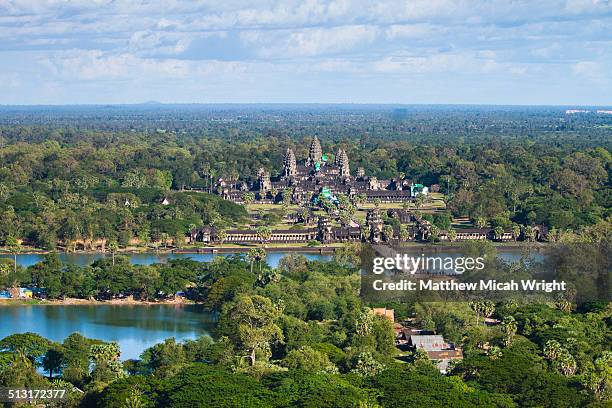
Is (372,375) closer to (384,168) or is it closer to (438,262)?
(438,262)

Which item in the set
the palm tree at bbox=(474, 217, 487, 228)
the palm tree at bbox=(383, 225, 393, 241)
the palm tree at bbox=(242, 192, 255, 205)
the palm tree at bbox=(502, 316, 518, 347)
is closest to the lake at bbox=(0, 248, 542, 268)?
the palm tree at bbox=(383, 225, 393, 241)

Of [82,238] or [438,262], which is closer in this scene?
[438,262]

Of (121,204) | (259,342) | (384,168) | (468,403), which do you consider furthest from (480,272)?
(384,168)

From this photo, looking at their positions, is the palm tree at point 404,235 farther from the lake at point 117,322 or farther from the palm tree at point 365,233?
the lake at point 117,322

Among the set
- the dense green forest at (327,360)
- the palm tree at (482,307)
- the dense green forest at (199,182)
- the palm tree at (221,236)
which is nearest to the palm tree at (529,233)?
the dense green forest at (199,182)

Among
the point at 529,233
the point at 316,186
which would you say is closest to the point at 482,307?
the point at 529,233

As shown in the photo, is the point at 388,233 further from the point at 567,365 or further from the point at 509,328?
the point at 567,365

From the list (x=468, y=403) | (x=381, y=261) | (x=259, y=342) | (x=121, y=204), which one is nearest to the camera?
(x=468, y=403)
